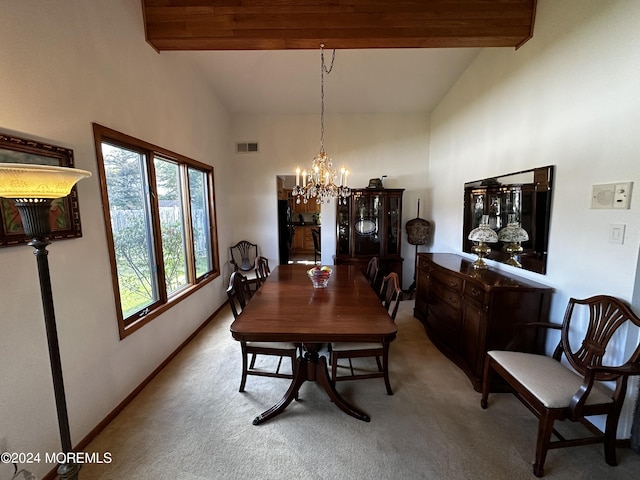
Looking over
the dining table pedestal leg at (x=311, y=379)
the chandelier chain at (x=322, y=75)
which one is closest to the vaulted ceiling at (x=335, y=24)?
the chandelier chain at (x=322, y=75)

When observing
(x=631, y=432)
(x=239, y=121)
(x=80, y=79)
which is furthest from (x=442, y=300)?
(x=239, y=121)

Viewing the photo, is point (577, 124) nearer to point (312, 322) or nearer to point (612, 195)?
point (612, 195)

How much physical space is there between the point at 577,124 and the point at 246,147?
4.14 meters

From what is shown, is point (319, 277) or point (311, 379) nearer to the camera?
point (311, 379)

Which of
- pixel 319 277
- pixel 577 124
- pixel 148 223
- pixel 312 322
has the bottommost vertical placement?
pixel 312 322

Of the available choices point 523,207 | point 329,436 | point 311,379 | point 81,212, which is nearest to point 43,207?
point 81,212

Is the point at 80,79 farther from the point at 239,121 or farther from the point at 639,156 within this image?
the point at 639,156

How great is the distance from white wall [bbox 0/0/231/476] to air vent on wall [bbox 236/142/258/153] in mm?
1901

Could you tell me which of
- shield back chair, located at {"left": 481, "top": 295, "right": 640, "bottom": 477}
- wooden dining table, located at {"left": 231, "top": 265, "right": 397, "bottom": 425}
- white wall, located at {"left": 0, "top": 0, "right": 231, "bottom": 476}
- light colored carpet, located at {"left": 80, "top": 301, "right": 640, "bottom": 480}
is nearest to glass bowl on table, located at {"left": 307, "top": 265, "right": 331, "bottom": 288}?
wooden dining table, located at {"left": 231, "top": 265, "right": 397, "bottom": 425}

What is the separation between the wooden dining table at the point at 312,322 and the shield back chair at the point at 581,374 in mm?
851

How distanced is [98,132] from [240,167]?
9.18ft

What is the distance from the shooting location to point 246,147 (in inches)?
177

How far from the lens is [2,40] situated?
4.13 feet

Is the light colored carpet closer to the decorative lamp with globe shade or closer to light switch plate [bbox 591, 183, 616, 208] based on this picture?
the decorative lamp with globe shade
